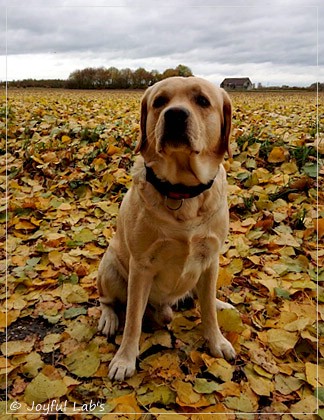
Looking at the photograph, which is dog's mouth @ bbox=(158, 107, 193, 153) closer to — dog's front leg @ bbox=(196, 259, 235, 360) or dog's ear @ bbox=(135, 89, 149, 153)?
dog's ear @ bbox=(135, 89, 149, 153)

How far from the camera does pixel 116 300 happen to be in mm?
2588

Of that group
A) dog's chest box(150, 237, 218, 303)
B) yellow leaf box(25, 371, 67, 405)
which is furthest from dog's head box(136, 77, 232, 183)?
yellow leaf box(25, 371, 67, 405)

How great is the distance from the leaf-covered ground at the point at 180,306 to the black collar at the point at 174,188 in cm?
91

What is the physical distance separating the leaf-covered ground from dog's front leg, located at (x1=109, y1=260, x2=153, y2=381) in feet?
0.21

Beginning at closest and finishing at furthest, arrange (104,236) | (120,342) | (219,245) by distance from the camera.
→ (219,245), (120,342), (104,236)

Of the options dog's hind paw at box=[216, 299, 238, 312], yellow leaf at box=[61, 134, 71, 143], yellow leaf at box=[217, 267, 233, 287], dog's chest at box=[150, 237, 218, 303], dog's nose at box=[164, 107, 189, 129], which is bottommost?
dog's hind paw at box=[216, 299, 238, 312]

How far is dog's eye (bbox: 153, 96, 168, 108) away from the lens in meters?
2.11

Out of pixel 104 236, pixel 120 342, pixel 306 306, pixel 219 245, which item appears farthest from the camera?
pixel 104 236

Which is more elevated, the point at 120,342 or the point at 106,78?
the point at 106,78

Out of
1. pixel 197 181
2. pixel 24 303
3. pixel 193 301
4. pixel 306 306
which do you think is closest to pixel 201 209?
pixel 197 181

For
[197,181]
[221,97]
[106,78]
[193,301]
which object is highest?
[106,78]

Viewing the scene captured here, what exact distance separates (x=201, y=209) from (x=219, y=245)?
0.23m

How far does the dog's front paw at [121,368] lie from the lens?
6.95ft

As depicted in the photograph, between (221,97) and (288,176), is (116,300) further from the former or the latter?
(288,176)
